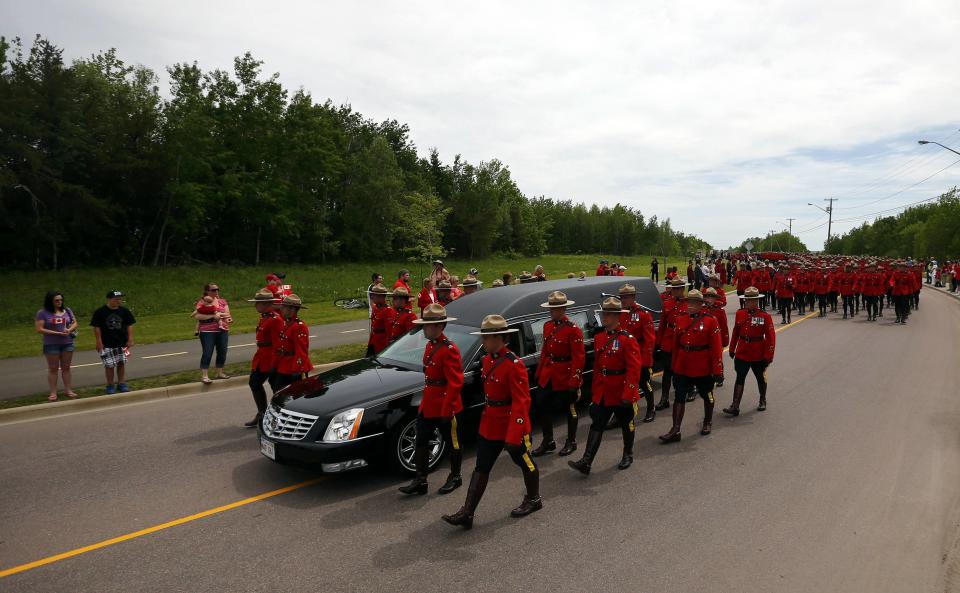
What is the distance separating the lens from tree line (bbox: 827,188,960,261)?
6425cm

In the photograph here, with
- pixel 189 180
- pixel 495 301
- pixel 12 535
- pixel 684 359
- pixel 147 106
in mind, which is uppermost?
pixel 147 106

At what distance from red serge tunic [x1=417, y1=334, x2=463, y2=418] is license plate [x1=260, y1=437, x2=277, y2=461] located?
62.2 inches

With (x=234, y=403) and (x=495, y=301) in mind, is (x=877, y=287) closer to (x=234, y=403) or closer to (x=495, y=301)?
(x=495, y=301)

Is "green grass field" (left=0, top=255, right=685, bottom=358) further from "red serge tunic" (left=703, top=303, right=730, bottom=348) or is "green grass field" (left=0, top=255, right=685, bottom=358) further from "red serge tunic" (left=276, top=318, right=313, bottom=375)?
"red serge tunic" (left=703, top=303, right=730, bottom=348)

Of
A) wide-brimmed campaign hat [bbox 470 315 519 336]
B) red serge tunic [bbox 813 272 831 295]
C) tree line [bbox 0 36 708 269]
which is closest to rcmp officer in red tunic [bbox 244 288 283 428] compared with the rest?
wide-brimmed campaign hat [bbox 470 315 519 336]

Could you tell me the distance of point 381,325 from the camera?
9.23 m

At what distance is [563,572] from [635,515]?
1.25 m

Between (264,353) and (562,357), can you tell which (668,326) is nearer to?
(562,357)

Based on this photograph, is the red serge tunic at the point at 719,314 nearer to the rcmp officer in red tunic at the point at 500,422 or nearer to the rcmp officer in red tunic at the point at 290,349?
the rcmp officer in red tunic at the point at 500,422

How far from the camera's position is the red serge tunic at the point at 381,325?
9133 mm

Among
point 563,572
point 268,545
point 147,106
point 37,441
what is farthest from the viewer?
point 147,106

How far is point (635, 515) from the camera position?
5.18 meters

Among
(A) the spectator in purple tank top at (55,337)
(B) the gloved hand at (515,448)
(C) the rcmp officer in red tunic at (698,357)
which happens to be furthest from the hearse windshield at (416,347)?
(A) the spectator in purple tank top at (55,337)

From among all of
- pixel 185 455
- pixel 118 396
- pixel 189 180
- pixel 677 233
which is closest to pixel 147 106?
pixel 189 180
